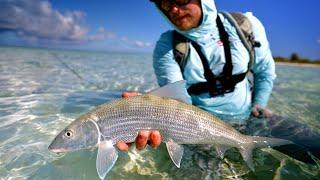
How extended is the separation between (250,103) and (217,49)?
1.18 metres

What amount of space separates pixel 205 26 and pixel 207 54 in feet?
1.31

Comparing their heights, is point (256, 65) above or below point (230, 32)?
below

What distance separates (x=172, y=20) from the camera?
4.86m

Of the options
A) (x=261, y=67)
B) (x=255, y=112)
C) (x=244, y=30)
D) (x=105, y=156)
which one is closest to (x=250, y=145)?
(x=105, y=156)

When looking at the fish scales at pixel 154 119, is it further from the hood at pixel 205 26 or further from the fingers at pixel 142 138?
the hood at pixel 205 26

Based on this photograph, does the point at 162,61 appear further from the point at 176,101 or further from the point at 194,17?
the point at 176,101

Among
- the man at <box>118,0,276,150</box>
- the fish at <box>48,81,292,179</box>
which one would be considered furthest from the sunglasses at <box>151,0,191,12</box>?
the fish at <box>48,81,292,179</box>

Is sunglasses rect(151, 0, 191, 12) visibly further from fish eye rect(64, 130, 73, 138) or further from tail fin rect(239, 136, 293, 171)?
fish eye rect(64, 130, 73, 138)

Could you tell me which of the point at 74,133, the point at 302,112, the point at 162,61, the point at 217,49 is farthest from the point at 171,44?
the point at 302,112

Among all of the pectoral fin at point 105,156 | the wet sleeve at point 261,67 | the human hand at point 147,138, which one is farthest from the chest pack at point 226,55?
the pectoral fin at point 105,156

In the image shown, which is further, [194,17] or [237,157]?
[194,17]

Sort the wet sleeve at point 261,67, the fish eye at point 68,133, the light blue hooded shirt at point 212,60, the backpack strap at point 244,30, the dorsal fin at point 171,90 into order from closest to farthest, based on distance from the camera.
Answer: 1. the fish eye at point 68,133
2. the dorsal fin at point 171,90
3. the light blue hooded shirt at point 212,60
4. the backpack strap at point 244,30
5. the wet sleeve at point 261,67

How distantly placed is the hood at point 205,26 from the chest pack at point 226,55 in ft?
0.28

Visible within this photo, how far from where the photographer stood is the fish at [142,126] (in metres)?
3.16
